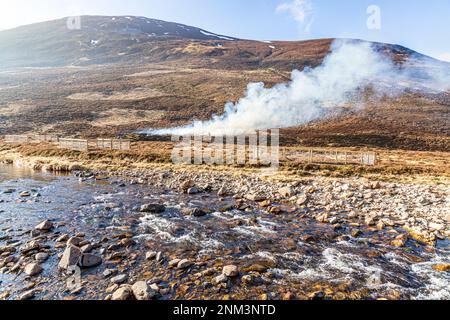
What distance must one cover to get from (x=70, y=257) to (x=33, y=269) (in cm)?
93

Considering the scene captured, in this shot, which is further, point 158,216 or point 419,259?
point 158,216

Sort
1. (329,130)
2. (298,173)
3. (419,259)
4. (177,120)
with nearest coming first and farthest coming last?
(419,259) < (298,173) < (329,130) < (177,120)

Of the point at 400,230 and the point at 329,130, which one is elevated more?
the point at 329,130

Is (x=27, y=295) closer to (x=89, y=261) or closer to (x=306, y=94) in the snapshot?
(x=89, y=261)

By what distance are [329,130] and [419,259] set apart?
48.3 meters

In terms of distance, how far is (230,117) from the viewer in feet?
189

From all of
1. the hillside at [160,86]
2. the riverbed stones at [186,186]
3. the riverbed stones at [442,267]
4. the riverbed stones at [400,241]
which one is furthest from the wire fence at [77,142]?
the riverbed stones at [442,267]

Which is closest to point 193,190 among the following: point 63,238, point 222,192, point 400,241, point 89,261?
point 222,192

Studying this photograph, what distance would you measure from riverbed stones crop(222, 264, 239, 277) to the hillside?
39.7 metres

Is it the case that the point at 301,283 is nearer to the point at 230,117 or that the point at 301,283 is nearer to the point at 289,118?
the point at 230,117

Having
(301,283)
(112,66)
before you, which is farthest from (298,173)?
(112,66)

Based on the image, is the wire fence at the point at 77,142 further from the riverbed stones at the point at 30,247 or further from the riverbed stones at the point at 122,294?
the riverbed stones at the point at 122,294

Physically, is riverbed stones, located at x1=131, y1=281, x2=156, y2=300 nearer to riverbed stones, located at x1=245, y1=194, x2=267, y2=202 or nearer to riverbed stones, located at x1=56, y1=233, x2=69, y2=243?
riverbed stones, located at x1=56, y1=233, x2=69, y2=243

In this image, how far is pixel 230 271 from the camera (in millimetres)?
8008
